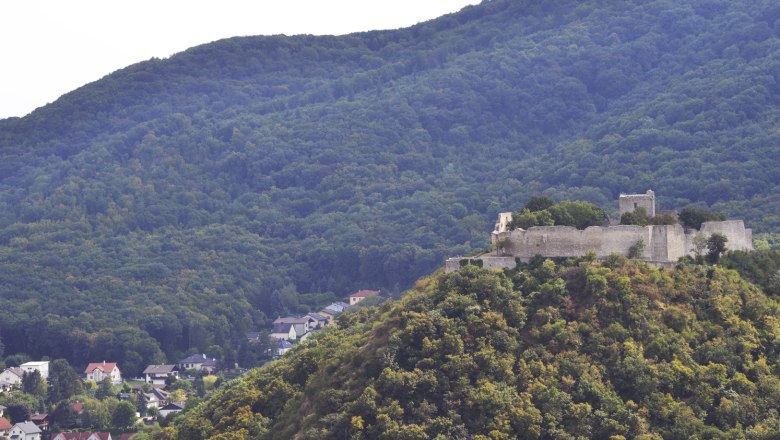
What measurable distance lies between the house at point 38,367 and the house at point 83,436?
872 inches

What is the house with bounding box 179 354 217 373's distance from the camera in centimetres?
13457

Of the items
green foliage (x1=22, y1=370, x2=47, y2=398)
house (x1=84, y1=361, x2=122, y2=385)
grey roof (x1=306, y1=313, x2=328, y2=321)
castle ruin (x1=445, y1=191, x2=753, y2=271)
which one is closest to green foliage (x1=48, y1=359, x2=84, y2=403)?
green foliage (x1=22, y1=370, x2=47, y2=398)

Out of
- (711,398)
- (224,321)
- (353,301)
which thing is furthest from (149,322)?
(711,398)

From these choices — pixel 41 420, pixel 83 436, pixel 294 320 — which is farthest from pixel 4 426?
pixel 294 320

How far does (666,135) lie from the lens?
169m

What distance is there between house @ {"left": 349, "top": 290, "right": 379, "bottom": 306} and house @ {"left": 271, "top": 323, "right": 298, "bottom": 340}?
6936mm

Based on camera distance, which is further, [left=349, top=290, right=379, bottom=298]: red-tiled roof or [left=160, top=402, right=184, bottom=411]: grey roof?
[left=349, top=290, right=379, bottom=298]: red-tiled roof

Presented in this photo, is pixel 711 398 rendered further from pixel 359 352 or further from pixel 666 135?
pixel 666 135

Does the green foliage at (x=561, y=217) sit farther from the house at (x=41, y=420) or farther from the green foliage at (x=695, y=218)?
the house at (x=41, y=420)

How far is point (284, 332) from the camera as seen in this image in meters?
144

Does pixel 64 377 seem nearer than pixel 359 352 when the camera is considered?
No

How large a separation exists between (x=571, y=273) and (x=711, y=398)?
925 cm

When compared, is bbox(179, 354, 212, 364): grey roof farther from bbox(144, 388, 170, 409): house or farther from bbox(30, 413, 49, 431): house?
bbox(30, 413, 49, 431): house

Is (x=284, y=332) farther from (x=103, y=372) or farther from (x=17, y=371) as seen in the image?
(x=17, y=371)
